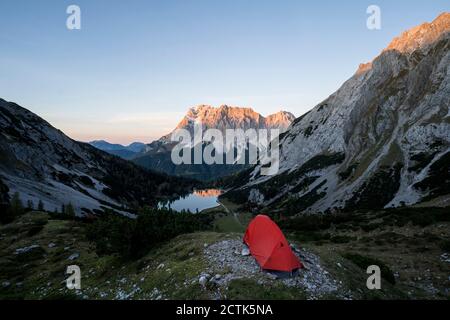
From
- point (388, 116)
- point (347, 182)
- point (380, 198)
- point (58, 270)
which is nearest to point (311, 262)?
point (58, 270)

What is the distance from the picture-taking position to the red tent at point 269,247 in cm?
1552

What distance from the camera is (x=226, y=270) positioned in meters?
15.6

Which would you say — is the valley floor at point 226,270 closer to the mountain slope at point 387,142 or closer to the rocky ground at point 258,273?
the rocky ground at point 258,273

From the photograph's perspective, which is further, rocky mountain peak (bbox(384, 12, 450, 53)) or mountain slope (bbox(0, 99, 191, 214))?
rocky mountain peak (bbox(384, 12, 450, 53))

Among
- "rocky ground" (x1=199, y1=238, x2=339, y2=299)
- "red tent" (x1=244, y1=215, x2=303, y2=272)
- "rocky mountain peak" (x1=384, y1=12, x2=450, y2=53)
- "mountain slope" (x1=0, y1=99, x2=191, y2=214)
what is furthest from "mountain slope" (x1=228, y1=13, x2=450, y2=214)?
"mountain slope" (x1=0, y1=99, x2=191, y2=214)

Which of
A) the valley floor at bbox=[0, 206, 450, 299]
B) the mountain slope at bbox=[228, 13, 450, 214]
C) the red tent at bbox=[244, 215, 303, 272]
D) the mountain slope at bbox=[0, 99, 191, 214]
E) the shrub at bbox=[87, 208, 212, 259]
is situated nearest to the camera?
the valley floor at bbox=[0, 206, 450, 299]

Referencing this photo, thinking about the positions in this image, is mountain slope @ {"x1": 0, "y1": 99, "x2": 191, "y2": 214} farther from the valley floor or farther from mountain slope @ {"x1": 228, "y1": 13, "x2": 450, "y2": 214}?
mountain slope @ {"x1": 228, "y1": 13, "x2": 450, "y2": 214}

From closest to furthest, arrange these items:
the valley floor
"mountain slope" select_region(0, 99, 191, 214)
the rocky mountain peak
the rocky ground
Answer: the rocky ground, the valley floor, "mountain slope" select_region(0, 99, 191, 214), the rocky mountain peak

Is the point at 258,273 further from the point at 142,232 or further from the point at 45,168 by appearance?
the point at 45,168

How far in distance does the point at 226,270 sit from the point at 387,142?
385 ft

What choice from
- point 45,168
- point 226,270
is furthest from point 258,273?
point 45,168

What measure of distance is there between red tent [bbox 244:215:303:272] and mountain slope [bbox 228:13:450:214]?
43.5 meters

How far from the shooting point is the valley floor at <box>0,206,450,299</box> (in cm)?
1442
